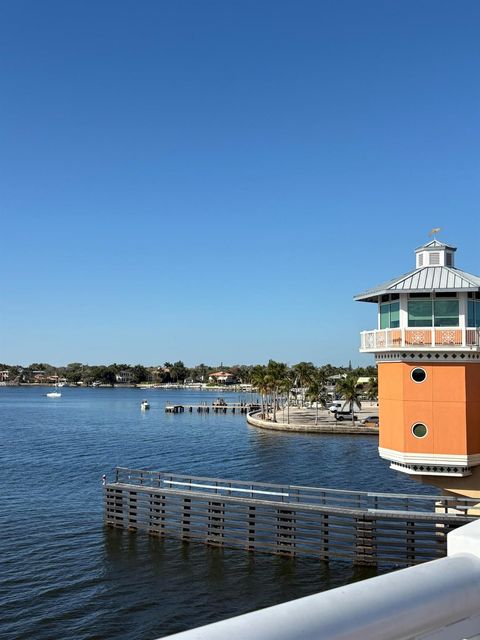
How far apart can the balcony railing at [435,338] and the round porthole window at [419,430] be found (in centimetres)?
244

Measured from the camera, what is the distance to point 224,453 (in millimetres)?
59438

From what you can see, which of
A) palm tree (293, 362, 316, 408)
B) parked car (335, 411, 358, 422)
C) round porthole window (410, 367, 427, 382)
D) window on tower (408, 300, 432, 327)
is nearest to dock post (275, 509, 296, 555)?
round porthole window (410, 367, 427, 382)

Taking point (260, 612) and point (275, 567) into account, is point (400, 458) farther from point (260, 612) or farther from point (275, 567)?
point (260, 612)

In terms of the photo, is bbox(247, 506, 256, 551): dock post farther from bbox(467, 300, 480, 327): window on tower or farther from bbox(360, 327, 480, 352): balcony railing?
bbox(467, 300, 480, 327): window on tower

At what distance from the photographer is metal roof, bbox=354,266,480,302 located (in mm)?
18750

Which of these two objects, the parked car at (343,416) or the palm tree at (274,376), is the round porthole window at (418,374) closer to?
the parked car at (343,416)

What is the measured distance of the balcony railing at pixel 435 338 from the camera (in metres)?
18.7

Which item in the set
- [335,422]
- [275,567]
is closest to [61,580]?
[275,567]

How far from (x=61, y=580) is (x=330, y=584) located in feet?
30.7

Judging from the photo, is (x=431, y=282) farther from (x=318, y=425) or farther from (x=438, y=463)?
(x=318, y=425)

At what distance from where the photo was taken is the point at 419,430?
18.9 meters

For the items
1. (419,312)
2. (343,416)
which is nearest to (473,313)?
(419,312)

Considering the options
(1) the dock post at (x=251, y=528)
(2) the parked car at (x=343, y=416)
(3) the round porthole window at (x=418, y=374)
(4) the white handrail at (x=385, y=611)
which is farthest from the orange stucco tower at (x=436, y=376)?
(2) the parked car at (x=343, y=416)

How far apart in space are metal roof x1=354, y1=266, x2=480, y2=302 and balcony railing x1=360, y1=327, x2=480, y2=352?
1259 millimetres
